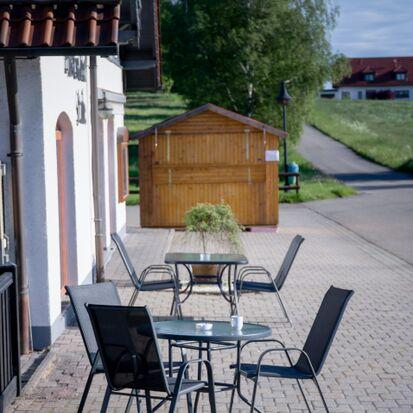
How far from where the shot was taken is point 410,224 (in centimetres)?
2509

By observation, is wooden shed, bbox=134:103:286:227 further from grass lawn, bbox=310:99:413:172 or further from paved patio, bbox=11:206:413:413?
grass lawn, bbox=310:99:413:172

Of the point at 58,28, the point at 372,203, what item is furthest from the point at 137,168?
the point at 58,28

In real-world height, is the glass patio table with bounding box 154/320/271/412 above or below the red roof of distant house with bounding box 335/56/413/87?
below

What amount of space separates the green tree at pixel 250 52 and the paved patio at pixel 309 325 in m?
23.7

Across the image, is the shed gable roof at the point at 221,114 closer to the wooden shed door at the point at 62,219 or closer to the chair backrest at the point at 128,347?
the wooden shed door at the point at 62,219

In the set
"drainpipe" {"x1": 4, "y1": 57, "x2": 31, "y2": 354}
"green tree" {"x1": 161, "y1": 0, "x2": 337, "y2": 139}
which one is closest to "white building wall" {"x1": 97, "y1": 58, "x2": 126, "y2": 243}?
"drainpipe" {"x1": 4, "y1": 57, "x2": 31, "y2": 354}

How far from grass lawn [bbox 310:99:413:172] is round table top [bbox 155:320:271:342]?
41.5 meters

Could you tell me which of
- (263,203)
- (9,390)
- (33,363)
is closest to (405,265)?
(263,203)

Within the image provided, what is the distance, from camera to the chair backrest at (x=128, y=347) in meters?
6.25

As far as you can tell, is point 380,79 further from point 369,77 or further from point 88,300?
point 88,300

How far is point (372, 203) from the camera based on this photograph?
3167cm

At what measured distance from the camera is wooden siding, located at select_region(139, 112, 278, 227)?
882 inches

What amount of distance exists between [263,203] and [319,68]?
24455 mm

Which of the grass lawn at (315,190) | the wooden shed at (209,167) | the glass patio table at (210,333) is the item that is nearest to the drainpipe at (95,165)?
the glass patio table at (210,333)
